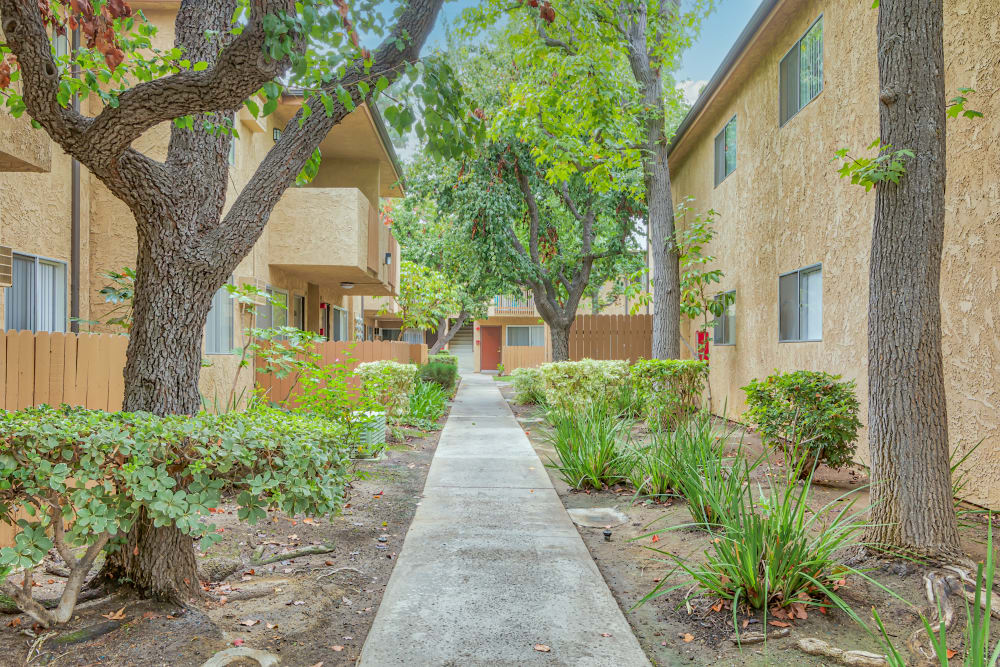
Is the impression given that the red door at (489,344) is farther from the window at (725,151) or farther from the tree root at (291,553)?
the tree root at (291,553)

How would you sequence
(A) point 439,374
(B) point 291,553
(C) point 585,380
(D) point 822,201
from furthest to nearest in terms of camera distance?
(A) point 439,374
(C) point 585,380
(D) point 822,201
(B) point 291,553

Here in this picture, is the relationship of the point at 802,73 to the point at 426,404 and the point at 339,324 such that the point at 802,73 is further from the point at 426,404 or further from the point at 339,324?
the point at 339,324

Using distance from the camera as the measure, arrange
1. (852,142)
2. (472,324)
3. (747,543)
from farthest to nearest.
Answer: (472,324) < (852,142) < (747,543)

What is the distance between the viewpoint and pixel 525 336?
3741cm

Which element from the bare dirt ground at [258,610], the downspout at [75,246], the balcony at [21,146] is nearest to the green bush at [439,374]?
the downspout at [75,246]

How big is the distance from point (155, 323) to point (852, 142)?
7.15 metres

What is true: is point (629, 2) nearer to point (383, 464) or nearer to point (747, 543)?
point (383, 464)

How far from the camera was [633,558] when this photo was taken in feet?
14.9

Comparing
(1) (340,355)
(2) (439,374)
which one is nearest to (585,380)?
(1) (340,355)

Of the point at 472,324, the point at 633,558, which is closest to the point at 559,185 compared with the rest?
the point at 633,558

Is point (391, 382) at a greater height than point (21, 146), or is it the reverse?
point (21, 146)

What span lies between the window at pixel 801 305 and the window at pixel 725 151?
318 centimetres

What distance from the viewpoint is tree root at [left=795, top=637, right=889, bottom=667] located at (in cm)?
286

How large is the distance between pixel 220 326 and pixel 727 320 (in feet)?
28.2
